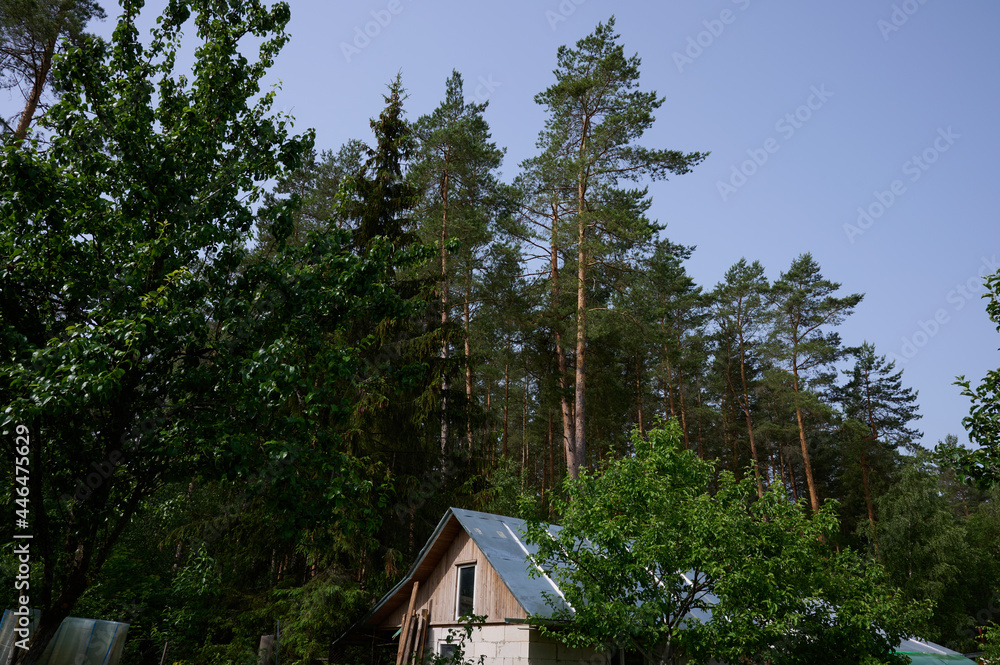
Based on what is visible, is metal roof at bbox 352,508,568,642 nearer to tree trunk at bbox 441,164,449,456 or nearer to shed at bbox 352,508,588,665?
shed at bbox 352,508,588,665

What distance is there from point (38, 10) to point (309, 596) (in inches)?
669

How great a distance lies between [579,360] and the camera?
814 inches

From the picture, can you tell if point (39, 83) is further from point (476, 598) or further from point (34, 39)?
point (476, 598)

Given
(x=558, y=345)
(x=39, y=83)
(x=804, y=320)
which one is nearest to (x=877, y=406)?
(x=804, y=320)

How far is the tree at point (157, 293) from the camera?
6.80m

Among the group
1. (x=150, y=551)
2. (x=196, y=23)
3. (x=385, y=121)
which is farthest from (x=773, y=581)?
(x=150, y=551)

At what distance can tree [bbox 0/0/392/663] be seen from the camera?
6801 millimetres

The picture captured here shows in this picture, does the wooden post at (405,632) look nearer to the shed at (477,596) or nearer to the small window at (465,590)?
the shed at (477,596)

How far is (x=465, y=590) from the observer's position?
14383mm

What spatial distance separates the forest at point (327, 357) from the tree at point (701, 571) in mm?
631

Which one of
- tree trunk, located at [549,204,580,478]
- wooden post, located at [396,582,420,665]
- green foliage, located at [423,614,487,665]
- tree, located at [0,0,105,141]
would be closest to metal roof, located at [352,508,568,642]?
wooden post, located at [396,582,420,665]

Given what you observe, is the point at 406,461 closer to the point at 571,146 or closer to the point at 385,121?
the point at 385,121

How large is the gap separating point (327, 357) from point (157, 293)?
2.17 metres

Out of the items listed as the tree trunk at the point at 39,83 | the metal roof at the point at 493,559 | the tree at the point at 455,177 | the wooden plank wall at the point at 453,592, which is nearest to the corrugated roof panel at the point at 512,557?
the metal roof at the point at 493,559
